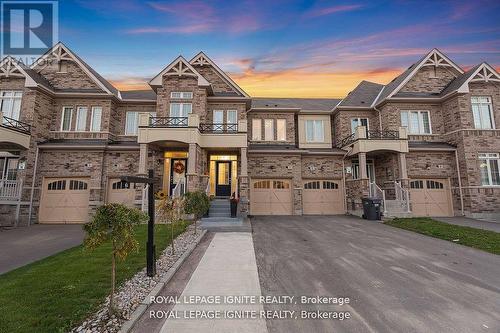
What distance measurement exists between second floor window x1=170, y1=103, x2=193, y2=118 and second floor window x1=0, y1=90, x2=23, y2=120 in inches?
391

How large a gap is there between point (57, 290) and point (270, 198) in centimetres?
1377

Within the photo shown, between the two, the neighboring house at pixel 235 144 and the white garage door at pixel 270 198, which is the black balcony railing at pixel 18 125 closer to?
the neighboring house at pixel 235 144

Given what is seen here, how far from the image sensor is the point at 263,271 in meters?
5.95

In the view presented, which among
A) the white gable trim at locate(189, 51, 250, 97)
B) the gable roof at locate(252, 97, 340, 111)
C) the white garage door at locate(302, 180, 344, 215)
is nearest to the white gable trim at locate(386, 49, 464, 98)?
the gable roof at locate(252, 97, 340, 111)

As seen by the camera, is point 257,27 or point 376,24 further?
point 257,27

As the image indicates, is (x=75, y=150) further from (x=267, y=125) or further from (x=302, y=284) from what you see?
(x=302, y=284)

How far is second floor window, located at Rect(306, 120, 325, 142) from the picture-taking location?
19562mm

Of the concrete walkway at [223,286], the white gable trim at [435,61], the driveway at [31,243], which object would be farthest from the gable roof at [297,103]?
the driveway at [31,243]

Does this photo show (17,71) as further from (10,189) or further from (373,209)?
(373,209)

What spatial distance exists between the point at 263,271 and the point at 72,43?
21.8 metres

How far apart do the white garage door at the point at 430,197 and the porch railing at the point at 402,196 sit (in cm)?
176

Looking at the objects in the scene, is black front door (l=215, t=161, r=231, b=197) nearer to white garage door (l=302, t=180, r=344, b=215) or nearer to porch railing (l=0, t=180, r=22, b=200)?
white garage door (l=302, t=180, r=344, b=215)

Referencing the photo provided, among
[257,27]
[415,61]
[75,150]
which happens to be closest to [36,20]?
[75,150]

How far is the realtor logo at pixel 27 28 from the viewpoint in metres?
11.8
